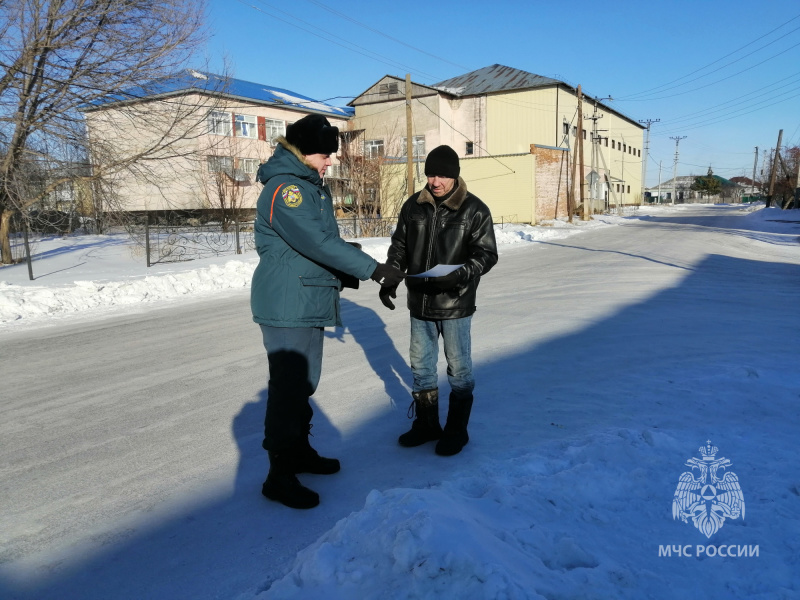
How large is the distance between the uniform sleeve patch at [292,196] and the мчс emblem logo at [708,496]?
2.37m

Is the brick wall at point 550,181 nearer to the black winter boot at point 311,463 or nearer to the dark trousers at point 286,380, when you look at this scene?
the black winter boot at point 311,463

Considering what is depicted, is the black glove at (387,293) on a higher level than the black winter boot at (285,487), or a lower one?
higher

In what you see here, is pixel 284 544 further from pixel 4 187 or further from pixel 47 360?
pixel 4 187

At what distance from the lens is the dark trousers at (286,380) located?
9.66ft

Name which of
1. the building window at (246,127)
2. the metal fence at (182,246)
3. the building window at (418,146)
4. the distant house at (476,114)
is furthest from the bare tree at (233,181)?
the building window at (418,146)

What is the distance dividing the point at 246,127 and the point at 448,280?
37.5m

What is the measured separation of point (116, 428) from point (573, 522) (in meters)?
3.30

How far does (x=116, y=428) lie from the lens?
415 centimetres

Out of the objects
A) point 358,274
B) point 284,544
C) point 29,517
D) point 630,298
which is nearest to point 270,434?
point 284,544

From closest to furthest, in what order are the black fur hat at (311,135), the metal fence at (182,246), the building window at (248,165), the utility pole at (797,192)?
the black fur hat at (311,135)
the metal fence at (182,246)
the building window at (248,165)
the utility pole at (797,192)

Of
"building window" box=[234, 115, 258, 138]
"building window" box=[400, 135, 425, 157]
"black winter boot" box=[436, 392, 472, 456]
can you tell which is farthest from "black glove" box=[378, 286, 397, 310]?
"building window" box=[400, 135, 425, 157]

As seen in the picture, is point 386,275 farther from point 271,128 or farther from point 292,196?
point 271,128

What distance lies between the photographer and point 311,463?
3.31 m

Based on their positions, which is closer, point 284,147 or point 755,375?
point 284,147
